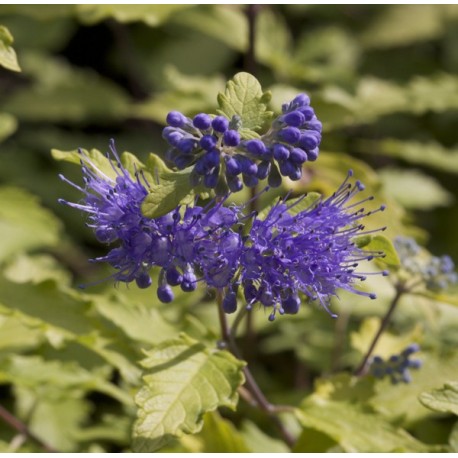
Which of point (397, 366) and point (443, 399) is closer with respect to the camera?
point (443, 399)

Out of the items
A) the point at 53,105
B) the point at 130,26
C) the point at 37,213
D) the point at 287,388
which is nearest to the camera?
the point at 37,213

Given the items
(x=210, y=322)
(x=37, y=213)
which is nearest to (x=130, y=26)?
(x=37, y=213)

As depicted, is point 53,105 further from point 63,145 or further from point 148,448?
point 148,448

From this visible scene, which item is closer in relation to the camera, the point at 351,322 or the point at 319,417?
the point at 319,417

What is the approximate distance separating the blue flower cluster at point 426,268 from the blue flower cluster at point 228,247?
2.58ft

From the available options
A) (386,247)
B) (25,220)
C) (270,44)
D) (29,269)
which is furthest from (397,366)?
(270,44)

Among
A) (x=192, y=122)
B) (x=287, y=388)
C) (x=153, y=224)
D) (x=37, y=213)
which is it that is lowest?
(x=287, y=388)

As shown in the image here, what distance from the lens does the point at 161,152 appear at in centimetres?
525

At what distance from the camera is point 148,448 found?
2211 mm

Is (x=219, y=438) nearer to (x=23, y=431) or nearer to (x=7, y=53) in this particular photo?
(x=23, y=431)

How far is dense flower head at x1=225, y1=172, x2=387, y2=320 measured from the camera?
7.14ft

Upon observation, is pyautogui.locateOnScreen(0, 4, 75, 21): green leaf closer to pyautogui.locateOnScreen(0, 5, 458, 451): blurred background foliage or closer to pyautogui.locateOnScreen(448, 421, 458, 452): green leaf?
pyautogui.locateOnScreen(0, 5, 458, 451): blurred background foliage

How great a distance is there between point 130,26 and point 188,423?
421cm

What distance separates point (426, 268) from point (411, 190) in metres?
1.88
